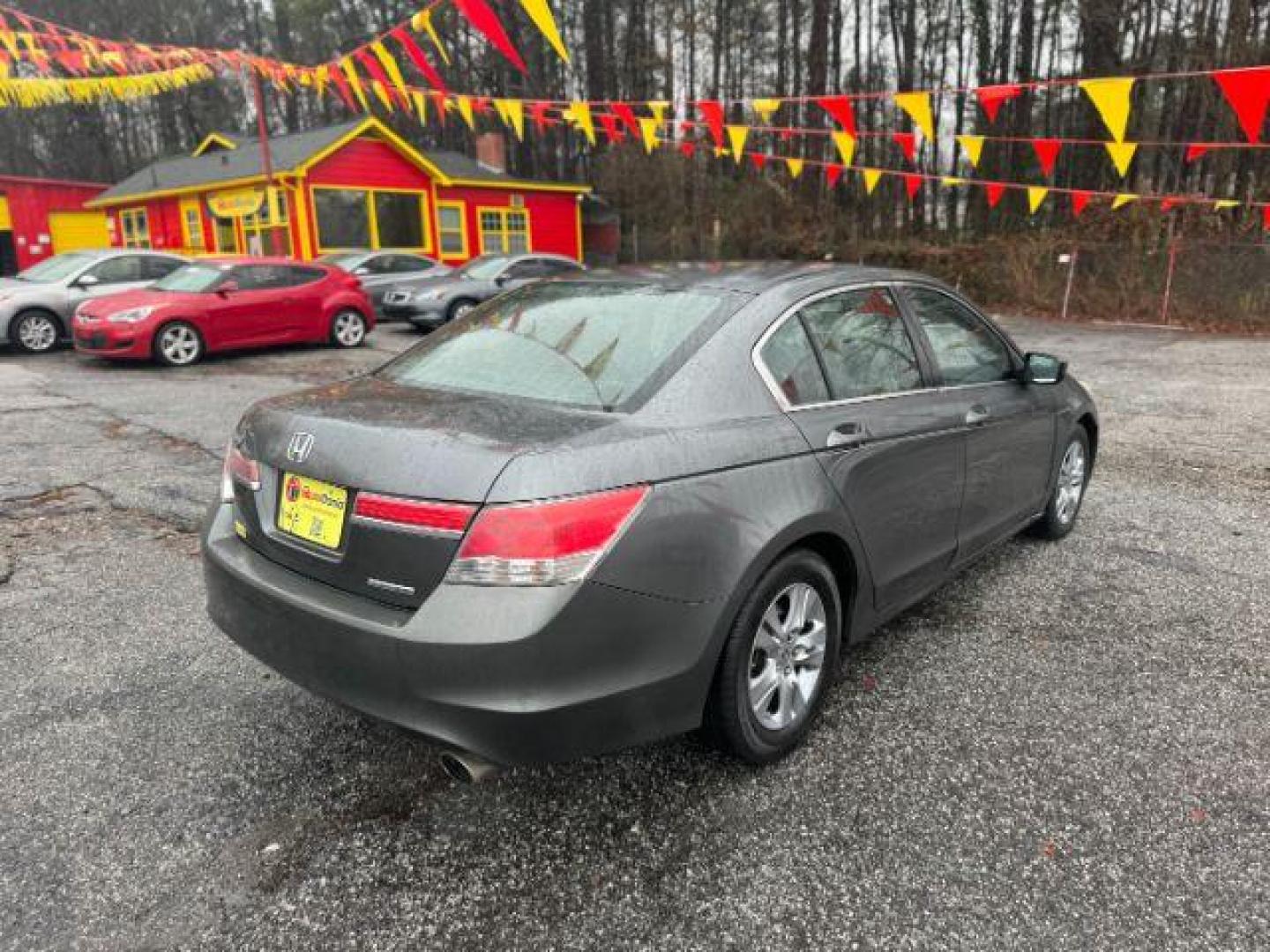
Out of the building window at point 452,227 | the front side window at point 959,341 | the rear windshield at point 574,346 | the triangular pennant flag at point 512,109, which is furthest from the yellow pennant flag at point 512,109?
the rear windshield at point 574,346

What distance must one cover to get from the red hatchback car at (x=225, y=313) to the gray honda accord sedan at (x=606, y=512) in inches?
350

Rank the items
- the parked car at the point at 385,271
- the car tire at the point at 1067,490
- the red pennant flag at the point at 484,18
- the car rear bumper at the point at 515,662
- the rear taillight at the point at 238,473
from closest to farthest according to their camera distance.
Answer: the car rear bumper at the point at 515,662 → the rear taillight at the point at 238,473 → the car tire at the point at 1067,490 → the red pennant flag at the point at 484,18 → the parked car at the point at 385,271

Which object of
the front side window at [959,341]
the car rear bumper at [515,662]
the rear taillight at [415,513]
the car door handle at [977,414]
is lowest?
the car rear bumper at [515,662]

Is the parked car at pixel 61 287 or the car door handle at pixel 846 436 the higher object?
the car door handle at pixel 846 436

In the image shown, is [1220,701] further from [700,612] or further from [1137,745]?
[700,612]

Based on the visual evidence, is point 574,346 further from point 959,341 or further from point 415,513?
point 959,341

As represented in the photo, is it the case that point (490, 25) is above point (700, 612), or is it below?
above

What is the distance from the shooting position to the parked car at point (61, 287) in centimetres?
1172

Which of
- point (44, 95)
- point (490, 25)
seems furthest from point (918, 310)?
point (44, 95)

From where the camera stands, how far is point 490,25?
741 cm

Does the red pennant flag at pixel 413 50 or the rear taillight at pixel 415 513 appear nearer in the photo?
the rear taillight at pixel 415 513

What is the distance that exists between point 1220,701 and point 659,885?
84.7 inches

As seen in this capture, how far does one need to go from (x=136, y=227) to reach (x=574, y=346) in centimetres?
2743

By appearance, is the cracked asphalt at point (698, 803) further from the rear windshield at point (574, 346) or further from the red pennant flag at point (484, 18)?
the red pennant flag at point (484, 18)
